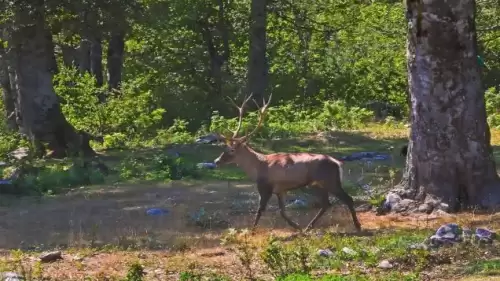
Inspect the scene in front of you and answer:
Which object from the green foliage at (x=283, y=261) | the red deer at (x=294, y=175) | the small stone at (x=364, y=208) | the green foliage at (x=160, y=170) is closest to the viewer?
the green foliage at (x=283, y=261)

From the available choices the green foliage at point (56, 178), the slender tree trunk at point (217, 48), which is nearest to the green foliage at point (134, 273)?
the green foliage at point (56, 178)

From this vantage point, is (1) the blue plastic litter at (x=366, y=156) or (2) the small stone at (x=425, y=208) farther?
(1) the blue plastic litter at (x=366, y=156)

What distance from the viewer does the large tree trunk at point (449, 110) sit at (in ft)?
36.5

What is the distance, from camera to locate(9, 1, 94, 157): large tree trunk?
60.0ft

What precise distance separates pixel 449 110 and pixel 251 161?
2411 mm

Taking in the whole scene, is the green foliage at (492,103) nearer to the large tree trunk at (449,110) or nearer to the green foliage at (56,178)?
the green foliage at (56,178)

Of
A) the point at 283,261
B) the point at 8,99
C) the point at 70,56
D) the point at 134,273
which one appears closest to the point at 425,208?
the point at 283,261

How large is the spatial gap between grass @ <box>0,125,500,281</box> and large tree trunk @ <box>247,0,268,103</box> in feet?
20.0

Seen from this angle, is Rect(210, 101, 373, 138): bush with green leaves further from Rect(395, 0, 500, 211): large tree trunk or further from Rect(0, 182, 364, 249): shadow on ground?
Rect(395, 0, 500, 211): large tree trunk

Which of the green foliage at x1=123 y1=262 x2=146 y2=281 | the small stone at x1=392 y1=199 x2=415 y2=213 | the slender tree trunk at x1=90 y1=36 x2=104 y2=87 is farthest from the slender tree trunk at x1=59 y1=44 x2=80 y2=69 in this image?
the green foliage at x1=123 y1=262 x2=146 y2=281

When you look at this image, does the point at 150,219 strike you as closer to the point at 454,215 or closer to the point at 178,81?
the point at 454,215

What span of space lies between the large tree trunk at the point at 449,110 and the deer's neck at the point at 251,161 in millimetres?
1920

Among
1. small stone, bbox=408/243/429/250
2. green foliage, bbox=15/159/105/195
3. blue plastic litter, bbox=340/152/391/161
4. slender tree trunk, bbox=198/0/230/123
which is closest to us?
small stone, bbox=408/243/429/250

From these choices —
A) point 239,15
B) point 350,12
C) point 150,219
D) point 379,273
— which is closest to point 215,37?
point 239,15
